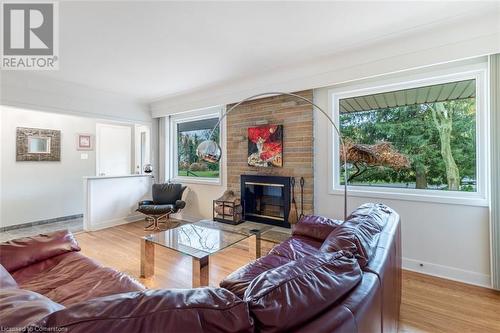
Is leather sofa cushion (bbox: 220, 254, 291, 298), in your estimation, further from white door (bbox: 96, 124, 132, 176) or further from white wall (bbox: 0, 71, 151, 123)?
white door (bbox: 96, 124, 132, 176)

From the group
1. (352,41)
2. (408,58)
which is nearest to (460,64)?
(408,58)

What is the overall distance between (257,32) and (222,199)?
2.61 meters

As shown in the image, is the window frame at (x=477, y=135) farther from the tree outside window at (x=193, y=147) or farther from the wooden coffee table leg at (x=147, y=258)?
the wooden coffee table leg at (x=147, y=258)

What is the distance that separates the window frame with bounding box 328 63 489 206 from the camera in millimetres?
2422

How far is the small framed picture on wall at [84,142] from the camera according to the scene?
5176 millimetres

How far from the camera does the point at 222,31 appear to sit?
7.97 ft

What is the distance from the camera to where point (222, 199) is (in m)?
4.14

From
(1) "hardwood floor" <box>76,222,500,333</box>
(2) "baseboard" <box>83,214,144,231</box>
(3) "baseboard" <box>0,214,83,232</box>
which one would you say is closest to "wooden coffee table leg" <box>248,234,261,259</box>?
(1) "hardwood floor" <box>76,222,500,333</box>

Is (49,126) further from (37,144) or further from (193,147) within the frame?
(193,147)

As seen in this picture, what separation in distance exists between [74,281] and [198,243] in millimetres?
1005

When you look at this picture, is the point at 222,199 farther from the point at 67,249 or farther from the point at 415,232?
the point at 415,232

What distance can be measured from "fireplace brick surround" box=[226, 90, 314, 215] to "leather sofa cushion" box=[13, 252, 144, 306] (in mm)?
2498

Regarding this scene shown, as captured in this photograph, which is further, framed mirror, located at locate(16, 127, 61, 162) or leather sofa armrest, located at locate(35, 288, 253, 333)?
framed mirror, located at locate(16, 127, 61, 162)

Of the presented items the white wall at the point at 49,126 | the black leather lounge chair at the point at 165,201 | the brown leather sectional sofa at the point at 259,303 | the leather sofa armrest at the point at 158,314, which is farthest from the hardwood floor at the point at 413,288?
the leather sofa armrest at the point at 158,314
